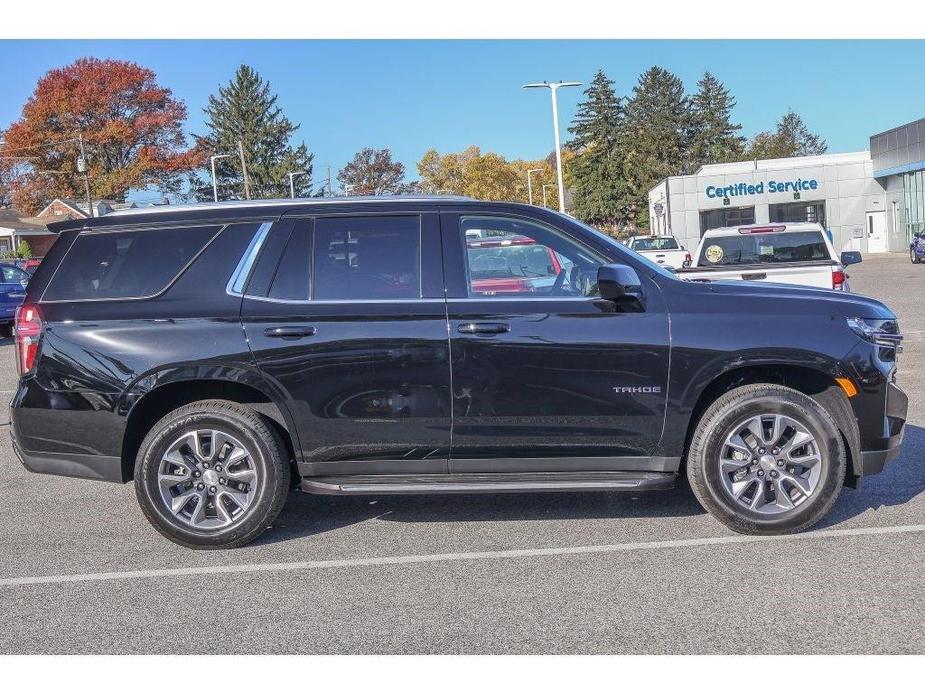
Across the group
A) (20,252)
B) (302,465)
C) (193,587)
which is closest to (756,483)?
(302,465)

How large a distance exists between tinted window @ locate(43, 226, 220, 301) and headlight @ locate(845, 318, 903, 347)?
3.64m

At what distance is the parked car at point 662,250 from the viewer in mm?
34406

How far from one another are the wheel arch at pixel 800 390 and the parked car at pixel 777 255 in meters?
7.05

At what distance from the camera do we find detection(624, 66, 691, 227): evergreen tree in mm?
93500

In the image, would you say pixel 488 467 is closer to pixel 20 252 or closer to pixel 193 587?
pixel 193 587

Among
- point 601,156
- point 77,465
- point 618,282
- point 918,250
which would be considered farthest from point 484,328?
point 601,156

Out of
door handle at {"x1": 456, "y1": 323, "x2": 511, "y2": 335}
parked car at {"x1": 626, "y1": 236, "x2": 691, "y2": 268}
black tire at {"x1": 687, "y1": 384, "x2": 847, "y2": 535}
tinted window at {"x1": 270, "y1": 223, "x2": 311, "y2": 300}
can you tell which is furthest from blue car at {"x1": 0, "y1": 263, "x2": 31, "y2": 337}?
black tire at {"x1": 687, "y1": 384, "x2": 847, "y2": 535}

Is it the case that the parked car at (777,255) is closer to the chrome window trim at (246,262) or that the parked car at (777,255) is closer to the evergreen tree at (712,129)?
the chrome window trim at (246,262)

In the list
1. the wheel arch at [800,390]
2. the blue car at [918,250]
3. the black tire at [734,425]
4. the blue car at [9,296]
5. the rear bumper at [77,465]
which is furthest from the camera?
the blue car at [918,250]

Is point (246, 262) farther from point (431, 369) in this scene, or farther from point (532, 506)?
point (532, 506)

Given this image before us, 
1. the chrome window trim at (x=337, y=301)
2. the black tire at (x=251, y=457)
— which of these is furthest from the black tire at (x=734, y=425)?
the black tire at (x=251, y=457)

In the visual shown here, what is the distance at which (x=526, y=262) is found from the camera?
5.70 metres

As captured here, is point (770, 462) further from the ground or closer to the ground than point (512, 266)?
closer to the ground

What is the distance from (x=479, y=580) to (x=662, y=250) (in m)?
32.1
